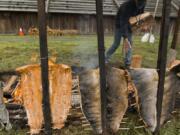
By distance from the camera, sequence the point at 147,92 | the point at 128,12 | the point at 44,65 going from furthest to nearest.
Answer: the point at 128,12 → the point at 147,92 → the point at 44,65

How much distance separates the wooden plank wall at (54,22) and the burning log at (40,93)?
598 inches

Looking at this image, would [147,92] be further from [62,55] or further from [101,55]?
[62,55]

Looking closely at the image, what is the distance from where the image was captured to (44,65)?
4.42m

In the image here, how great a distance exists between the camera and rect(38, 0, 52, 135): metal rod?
14.0 feet

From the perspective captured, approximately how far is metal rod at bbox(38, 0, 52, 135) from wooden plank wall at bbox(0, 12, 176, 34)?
1555 cm

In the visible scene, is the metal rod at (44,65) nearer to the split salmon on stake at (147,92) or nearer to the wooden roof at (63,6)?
the split salmon on stake at (147,92)

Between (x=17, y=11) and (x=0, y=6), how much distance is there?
0.93m

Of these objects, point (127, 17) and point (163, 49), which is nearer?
point (163, 49)

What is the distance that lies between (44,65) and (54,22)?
15.9 metres

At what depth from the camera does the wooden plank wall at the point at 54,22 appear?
19.7 meters

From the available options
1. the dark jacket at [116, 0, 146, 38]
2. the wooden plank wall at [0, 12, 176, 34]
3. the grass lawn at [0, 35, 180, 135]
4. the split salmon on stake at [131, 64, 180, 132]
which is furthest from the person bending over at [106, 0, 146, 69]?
the wooden plank wall at [0, 12, 176, 34]

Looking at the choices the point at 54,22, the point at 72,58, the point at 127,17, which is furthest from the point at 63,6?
the point at 127,17

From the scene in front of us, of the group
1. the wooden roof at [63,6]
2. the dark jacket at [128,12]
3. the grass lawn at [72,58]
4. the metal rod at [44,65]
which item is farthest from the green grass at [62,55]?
the wooden roof at [63,6]

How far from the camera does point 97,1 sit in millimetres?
4406
